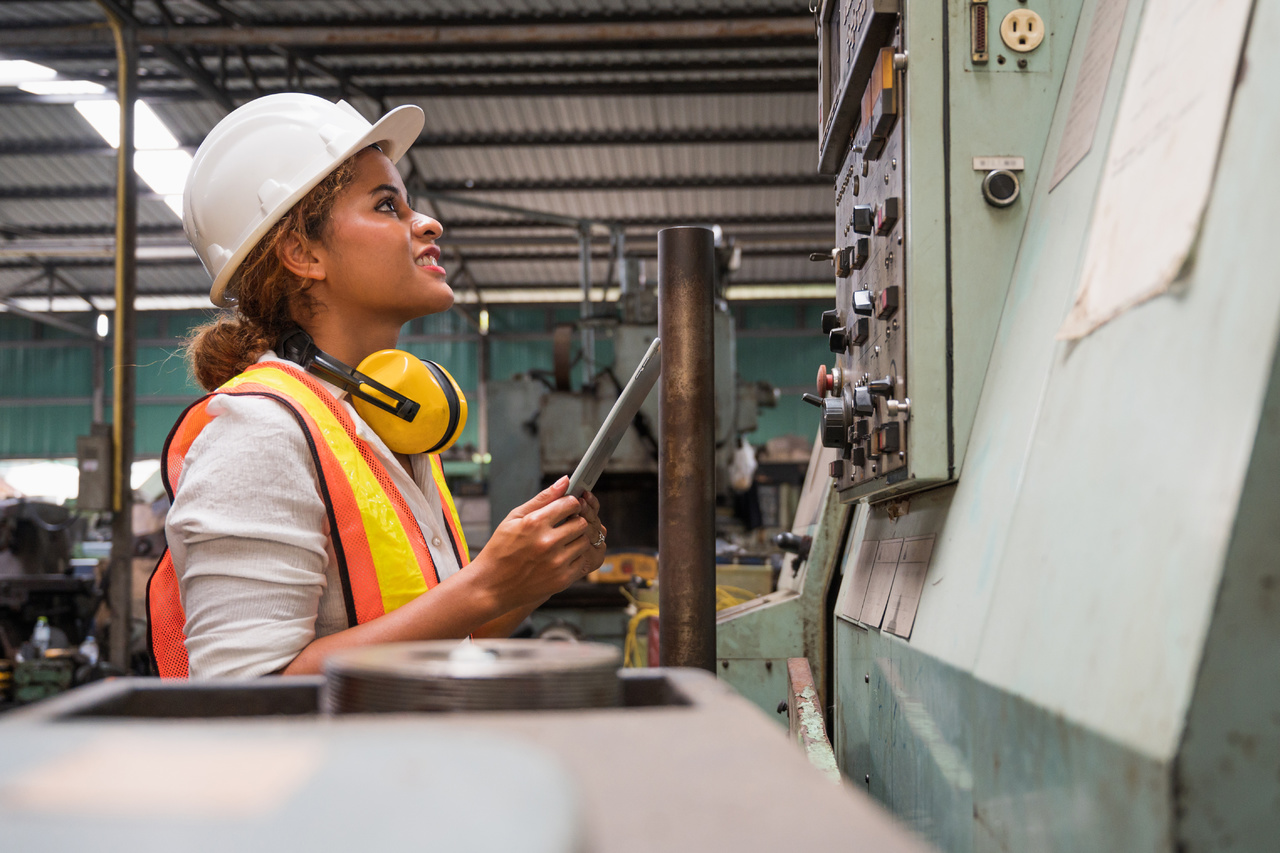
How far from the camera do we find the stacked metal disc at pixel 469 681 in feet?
1.51

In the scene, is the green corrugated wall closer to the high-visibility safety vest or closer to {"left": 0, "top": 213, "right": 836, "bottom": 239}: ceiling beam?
{"left": 0, "top": 213, "right": 836, "bottom": 239}: ceiling beam

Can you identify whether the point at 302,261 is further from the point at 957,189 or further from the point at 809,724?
the point at 809,724

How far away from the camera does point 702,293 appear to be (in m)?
1.09

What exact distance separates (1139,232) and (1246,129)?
0.40 ft

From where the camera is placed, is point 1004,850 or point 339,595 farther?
point 339,595

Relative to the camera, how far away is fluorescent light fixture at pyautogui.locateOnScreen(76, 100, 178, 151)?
7.18 metres

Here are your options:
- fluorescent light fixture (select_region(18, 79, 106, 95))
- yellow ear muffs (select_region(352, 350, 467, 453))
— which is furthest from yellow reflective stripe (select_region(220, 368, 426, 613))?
fluorescent light fixture (select_region(18, 79, 106, 95))

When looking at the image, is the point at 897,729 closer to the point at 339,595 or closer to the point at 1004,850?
the point at 1004,850

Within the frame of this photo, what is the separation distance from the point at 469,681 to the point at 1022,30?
100 centimetres

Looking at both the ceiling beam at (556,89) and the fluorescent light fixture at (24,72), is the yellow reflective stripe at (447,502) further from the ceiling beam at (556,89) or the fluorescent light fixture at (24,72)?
the fluorescent light fixture at (24,72)

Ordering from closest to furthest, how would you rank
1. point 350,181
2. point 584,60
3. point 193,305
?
point 350,181, point 584,60, point 193,305

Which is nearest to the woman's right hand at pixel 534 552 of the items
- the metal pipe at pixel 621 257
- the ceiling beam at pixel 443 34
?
the metal pipe at pixel 621 257

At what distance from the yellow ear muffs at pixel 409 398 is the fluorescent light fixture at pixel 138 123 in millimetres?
7127

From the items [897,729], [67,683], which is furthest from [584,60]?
[897,729]
